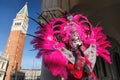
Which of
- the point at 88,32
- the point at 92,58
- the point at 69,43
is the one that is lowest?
the point at 92,58

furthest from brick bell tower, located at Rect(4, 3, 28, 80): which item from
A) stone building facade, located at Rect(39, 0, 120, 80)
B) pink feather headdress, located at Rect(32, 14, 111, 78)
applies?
pink feather headdress, located at Rect(32, 14, 111, 78)

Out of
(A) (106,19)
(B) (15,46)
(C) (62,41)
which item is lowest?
(C) (62,41)

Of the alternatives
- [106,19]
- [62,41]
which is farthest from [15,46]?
[62,41]

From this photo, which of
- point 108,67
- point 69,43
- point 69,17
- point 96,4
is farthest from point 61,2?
point 108,67

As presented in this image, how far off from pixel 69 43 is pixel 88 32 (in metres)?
0.23

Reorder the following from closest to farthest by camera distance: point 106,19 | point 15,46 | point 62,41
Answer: point 62,41, point 106,19, point 15,46

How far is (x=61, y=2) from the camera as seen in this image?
2521 millimetres

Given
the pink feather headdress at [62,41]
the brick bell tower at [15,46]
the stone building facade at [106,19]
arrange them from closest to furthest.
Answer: the pink feather headdress at [62,41], the stone building facade at [106,19], the brick bell tower at [15,46]

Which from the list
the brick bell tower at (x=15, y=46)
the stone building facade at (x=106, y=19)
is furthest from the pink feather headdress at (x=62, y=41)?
the brick bell tower at (x=15, y=46)

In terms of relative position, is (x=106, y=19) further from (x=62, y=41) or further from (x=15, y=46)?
(x=15, y=46)

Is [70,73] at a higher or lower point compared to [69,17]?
lower

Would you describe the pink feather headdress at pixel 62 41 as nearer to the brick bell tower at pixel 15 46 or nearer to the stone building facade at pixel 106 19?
the stone building facade at pixel 106 19

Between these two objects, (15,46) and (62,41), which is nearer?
(62,41)

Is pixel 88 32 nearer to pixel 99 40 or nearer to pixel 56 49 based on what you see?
pixel 99 40
